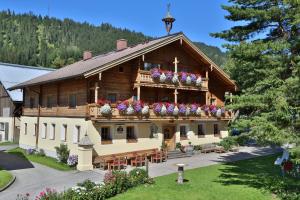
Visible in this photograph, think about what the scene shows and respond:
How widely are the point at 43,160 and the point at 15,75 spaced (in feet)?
69.0

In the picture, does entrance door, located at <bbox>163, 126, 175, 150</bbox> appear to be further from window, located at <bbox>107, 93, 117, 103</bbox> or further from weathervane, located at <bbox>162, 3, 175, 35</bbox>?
weathervane, located at <bbox>162, 3, 175, 35</bbox>

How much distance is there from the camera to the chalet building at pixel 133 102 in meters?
25.5

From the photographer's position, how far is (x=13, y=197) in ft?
54.5

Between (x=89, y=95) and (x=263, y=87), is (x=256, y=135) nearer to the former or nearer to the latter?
(x=263, y=87)

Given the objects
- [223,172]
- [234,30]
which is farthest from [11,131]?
[234,30]

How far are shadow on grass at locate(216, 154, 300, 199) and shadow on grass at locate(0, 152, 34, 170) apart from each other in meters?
14.8

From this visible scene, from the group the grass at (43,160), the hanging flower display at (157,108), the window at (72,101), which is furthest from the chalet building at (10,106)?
the hanging flower display at (157,108)

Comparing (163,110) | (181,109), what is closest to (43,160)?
(163,110)

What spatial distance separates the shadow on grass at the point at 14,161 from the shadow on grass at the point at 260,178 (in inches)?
582

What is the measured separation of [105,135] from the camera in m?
25.9

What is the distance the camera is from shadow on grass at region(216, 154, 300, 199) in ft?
57.9

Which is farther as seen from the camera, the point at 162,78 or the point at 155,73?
the point at 162,78

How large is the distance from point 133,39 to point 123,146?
432 ft

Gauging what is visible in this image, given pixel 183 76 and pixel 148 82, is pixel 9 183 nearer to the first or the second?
pixel 148 82
